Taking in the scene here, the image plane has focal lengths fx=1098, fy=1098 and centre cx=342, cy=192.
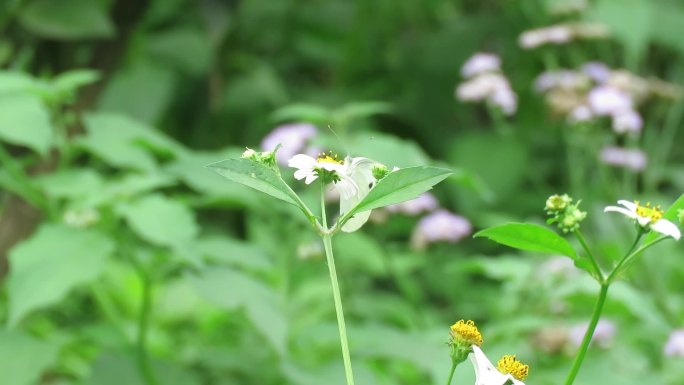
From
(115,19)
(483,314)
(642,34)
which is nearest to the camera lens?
(115,19)

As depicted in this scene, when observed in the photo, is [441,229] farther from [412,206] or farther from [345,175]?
[345,175]

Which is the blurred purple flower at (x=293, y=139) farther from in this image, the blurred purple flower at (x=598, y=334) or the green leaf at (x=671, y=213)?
the green leaf at (x=671, y=213)

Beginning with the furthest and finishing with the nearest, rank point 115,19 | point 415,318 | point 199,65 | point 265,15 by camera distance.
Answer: point 265,15 → point 199,65 → point 115,19 → point 415,318

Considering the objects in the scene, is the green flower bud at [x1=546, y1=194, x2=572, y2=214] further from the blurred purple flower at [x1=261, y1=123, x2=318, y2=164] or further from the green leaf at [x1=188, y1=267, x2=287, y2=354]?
the blurred purple flower at [x1=261, y1=123, x2=318, y2=164]

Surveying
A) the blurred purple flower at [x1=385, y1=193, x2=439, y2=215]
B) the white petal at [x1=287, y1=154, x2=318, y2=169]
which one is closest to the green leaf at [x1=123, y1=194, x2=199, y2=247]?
the blurred purple flower at [x1=385, y1=193, x2=439, y2=215]

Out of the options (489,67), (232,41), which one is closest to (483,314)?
(489,67)

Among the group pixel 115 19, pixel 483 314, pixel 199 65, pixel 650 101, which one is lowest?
pixel 483 314

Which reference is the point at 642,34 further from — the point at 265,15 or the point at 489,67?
the point at 265,15
